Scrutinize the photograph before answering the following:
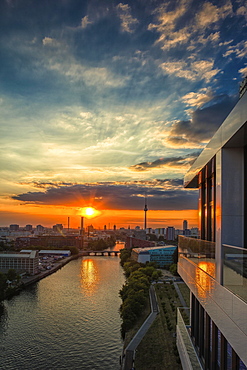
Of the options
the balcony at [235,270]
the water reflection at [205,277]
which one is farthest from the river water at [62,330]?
the balcony at [235,270]

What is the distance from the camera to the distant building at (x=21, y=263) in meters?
26.5

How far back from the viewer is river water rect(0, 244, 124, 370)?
29.1ft

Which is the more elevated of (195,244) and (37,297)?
(195,244)

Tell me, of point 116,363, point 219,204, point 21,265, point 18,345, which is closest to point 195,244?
point 219,204

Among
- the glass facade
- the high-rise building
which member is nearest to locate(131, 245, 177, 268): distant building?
the glass facade

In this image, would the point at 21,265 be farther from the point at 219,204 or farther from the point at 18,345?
the point at 219,204

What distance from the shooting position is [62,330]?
37.4 feet

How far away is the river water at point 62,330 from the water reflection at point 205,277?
601 cm

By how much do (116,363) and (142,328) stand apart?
2.08 metres

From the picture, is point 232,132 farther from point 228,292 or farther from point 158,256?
point 158,256

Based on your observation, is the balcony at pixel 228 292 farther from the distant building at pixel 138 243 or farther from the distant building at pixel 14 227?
the distant building at pixel 14 227

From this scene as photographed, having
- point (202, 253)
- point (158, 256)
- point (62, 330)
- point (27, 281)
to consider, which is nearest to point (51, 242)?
point (158, 256)

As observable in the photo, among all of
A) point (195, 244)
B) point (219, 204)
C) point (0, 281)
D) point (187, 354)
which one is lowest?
point (0, 281)

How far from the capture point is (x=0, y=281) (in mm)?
15352
